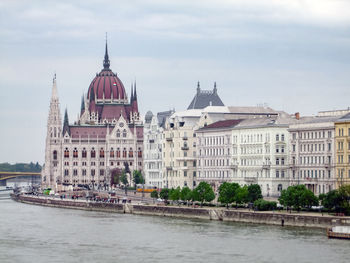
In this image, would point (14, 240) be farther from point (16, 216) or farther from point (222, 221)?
point (16, 216)

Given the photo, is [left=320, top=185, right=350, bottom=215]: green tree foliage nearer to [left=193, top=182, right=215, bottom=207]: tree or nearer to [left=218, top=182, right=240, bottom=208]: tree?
[left=218, top=182, right=240, bottom=208]: tree

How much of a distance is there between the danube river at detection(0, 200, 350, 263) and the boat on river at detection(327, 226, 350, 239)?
0.71 meters

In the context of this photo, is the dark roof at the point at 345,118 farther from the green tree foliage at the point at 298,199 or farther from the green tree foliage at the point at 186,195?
the green tree foliage at the point at 186,195

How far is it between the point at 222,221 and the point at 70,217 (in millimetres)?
26012

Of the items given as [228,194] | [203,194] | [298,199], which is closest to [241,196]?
[228,194]

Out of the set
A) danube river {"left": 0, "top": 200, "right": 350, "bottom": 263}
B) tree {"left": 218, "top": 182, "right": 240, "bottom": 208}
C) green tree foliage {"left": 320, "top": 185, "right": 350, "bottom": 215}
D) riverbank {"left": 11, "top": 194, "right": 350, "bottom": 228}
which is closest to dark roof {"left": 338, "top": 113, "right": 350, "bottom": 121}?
tree {"left": 218, "top": 182, "right": 240, "bottom": 208}

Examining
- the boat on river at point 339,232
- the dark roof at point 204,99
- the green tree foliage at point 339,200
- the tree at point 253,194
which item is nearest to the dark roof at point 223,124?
the dark roof at point 204,99

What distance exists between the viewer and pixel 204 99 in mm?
190500

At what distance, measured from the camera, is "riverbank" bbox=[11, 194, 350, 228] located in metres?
106

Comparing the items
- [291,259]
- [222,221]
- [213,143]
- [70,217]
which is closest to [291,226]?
[222,221]

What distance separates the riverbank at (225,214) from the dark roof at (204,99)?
97.7ft

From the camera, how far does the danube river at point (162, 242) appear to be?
89.2 m

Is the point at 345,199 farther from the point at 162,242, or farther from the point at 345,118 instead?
the point at 345,118

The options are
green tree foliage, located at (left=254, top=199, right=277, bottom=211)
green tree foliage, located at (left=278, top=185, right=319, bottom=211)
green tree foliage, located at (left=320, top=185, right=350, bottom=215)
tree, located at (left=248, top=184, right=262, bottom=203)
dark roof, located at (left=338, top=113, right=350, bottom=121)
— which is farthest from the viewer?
dark roof, located at (left=338, top=113, right=350, bottom=121)
